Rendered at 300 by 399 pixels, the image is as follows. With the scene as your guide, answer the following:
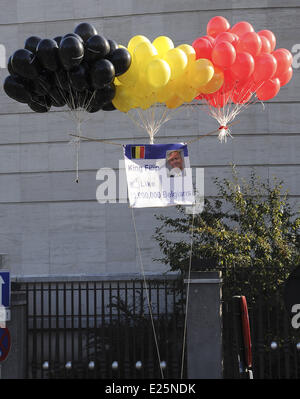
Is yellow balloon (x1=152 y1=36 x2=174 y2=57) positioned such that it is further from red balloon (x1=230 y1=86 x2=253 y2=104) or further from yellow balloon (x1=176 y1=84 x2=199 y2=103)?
red balloon (x1=230 y1=86 x2=253 y2=104)

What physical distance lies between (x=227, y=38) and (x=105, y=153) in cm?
664

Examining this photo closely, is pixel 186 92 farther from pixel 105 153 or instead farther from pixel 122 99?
pixel 105 153

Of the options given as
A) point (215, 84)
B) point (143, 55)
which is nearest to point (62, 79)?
point (143, 55)

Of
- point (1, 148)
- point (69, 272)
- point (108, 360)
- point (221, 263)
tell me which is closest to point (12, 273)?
point (69, 272)

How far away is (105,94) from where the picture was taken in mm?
9156

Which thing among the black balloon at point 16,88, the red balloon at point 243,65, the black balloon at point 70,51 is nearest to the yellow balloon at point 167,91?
the red balloon at point 243,65

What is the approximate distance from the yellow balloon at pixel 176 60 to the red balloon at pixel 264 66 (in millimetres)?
1162

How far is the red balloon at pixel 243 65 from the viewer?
9156 millimetres

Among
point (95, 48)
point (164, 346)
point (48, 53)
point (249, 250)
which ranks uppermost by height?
point (95, 48)

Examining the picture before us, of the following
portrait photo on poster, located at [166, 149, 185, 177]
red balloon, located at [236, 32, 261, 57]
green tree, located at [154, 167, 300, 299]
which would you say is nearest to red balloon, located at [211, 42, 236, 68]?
red balloon, located at [236, 32, 261, 57]

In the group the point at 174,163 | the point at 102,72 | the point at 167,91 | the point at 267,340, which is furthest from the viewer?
the point at 267,340

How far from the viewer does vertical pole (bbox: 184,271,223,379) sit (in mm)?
10219

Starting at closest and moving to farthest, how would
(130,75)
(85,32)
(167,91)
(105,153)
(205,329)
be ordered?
1. (85,32)
2. (130,75)
3. (167,91)
4. (205,329)
5. (105,153)

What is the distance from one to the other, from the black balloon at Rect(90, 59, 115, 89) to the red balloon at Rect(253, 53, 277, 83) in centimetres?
229
